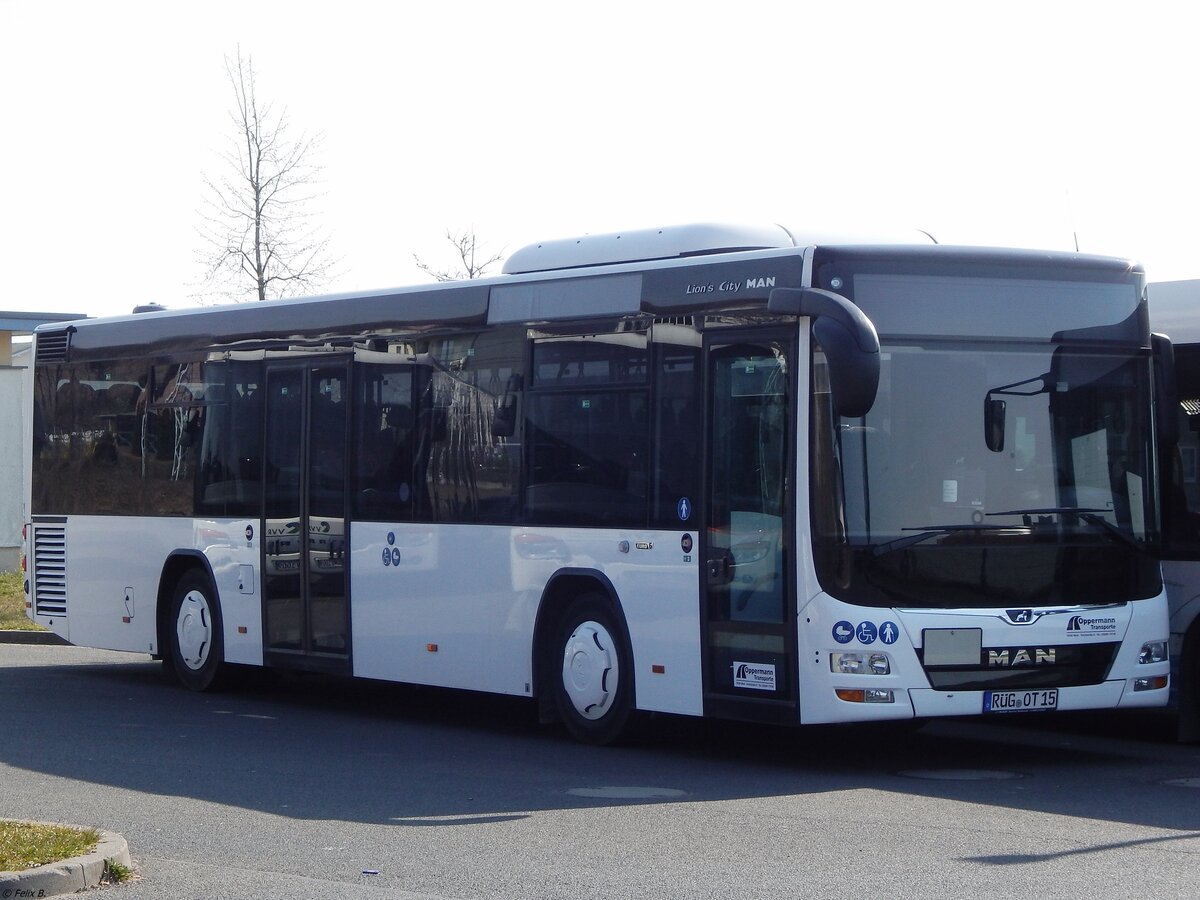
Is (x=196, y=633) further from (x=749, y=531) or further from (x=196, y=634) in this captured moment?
(x=749, y=531)

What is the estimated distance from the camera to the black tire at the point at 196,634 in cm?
1636

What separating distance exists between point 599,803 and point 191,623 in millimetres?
7405

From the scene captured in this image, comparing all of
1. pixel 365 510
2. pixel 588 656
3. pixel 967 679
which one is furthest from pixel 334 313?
pixel 967 679

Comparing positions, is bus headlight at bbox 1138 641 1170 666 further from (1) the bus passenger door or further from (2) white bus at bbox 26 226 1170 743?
(1) the bus passenger door

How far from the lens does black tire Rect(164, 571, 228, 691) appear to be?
16.4m

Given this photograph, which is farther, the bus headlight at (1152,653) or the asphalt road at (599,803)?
the bus headlight at (1152,653)

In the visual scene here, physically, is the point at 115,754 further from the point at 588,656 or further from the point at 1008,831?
the point at 1008,831

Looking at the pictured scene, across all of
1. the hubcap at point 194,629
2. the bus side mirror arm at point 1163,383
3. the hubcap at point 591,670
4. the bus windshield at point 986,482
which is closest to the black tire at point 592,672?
the hubcap at point 591,670

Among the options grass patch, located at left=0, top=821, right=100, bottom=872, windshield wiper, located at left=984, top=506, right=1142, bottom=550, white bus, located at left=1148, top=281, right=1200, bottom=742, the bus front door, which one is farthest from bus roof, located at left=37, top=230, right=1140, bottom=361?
grass patch, located at left=0, top=821, right=100, bottom=872

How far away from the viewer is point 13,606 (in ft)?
81.7

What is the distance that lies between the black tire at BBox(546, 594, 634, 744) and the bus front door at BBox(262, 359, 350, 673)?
265cm

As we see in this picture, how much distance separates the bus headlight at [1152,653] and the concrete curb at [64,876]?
6426 millimetres

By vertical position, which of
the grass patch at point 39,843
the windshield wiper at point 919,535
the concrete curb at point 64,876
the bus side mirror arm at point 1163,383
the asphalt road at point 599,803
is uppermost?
the bus side mirror arm at point 1163,383

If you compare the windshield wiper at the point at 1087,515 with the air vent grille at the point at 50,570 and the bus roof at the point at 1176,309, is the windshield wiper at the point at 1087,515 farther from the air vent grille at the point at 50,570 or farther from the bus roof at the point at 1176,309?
the air vent grille at the point at 50,570
